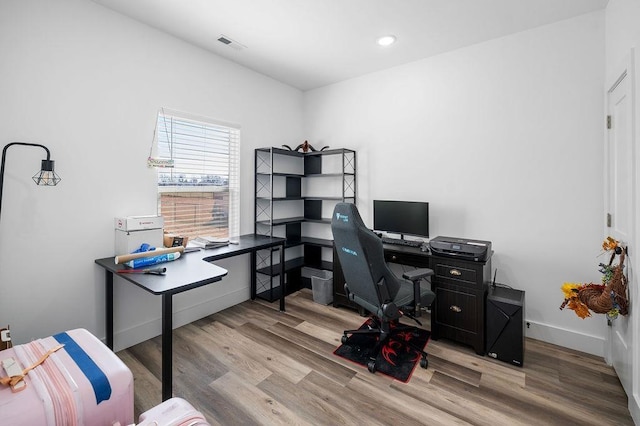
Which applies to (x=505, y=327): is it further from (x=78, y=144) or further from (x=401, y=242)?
(x=78, y=144)

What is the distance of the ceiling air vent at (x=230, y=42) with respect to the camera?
283 centimetres

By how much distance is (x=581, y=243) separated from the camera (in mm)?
2465

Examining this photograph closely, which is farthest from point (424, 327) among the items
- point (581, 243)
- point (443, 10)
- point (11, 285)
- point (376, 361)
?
point (11, 285)

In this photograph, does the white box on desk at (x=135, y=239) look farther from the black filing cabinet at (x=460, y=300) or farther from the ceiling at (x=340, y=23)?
the black filing cabinet at (x=460, y=300)

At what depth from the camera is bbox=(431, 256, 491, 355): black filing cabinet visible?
2.42 meters

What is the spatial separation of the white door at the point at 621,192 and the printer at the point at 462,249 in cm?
83

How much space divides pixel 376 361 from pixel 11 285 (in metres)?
2.63

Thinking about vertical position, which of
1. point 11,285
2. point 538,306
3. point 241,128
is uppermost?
point 241,128

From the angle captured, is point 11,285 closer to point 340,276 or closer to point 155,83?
point 155,83

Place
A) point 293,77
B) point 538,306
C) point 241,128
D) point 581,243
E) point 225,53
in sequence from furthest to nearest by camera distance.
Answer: point 293,77, point 241,128, point 225,53, point 538,306, point 581,243

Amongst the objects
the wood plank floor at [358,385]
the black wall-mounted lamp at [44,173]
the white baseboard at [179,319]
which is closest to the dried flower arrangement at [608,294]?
the wood plank floor at [358,385]

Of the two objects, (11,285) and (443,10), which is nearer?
(11,285)

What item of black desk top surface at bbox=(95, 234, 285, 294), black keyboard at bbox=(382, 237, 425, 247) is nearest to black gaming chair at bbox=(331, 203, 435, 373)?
black keyboard at bbox=(382, 237, 425, 247)

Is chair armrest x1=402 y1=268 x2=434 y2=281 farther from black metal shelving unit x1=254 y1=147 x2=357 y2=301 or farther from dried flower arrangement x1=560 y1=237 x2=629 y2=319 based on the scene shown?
black metal shelving unit x1=254 y1=147 x2=357 y2=301
